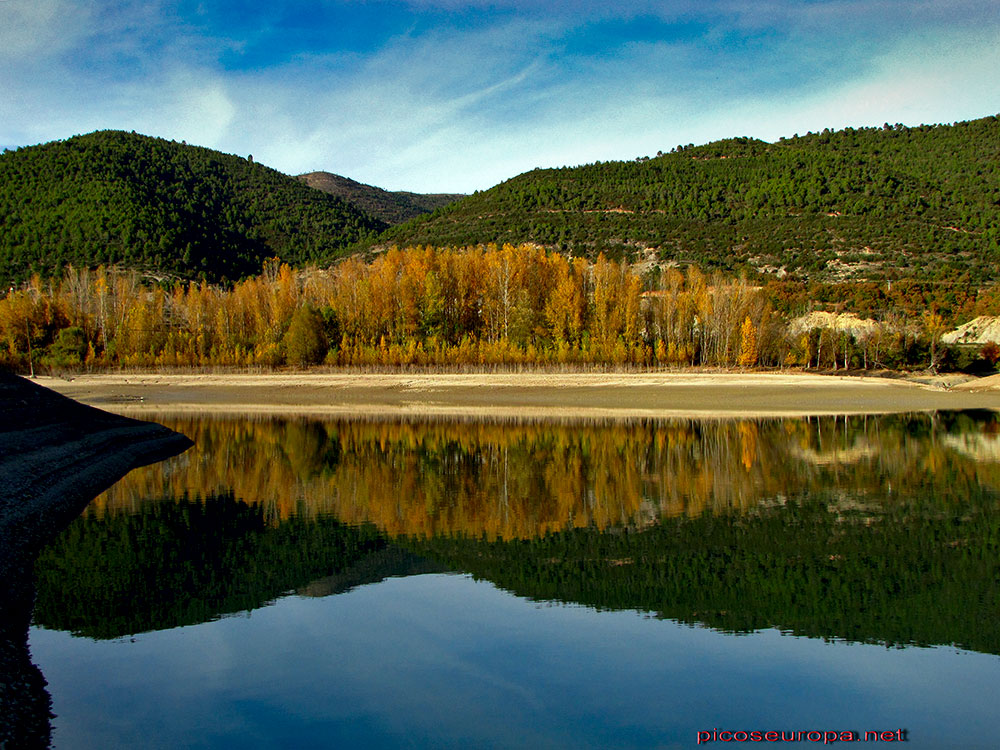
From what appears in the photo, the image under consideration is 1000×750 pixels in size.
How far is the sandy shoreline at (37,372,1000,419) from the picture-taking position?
3844 centimetres

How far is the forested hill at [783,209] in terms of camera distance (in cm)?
8738

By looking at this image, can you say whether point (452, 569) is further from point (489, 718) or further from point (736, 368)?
point (736, 368)

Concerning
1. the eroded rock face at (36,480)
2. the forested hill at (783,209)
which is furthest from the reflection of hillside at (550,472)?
the forested hill at (783,209)

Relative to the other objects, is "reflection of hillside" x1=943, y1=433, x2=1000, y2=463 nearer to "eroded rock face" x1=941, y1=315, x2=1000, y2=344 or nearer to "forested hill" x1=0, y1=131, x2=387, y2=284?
"eroded rock face" x1=941, y1=315, x2=1000, y2=344

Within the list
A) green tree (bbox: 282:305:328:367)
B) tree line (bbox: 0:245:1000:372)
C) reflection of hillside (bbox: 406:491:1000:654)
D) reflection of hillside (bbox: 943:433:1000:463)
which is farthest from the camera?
green tree (bbox: 282:305:328:367)

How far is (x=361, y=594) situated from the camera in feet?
35.0

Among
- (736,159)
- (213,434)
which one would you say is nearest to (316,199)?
(736,159)

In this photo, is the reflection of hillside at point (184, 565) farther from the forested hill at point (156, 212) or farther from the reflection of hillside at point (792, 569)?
the forested hill at point (156, 212)

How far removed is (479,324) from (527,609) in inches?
2170

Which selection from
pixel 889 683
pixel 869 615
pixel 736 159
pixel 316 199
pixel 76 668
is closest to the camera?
pixel 889 683

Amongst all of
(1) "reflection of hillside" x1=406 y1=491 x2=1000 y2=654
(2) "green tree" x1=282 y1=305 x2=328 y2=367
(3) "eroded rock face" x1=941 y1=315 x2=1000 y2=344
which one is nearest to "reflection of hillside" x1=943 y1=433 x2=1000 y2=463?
(1) "reflection of hillside" x1=406 y1=491 x2=1000 y2=654

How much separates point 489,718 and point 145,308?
7412 centimetres

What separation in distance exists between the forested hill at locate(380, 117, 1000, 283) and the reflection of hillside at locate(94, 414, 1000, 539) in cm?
6308

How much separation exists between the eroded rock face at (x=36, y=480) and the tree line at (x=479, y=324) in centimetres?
3424
